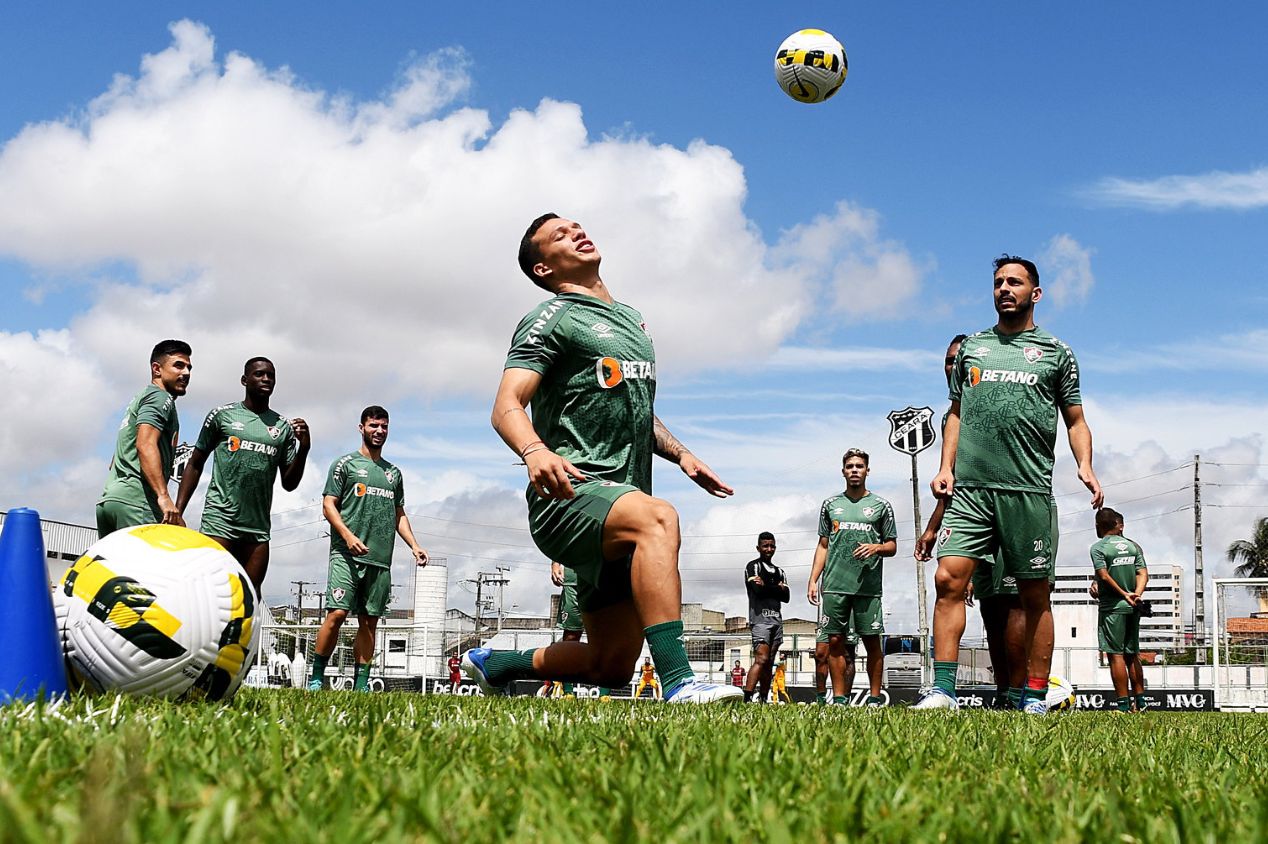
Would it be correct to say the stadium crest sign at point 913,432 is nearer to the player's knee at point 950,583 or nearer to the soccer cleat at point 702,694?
the player's knee at point 950,583

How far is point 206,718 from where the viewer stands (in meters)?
3.27

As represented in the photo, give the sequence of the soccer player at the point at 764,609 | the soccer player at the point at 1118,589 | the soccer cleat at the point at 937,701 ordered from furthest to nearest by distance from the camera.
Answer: the soccer player at the point at 764,609 → the soccer player at the point at 1118,589 → the soccer cleat at the point at 937,701

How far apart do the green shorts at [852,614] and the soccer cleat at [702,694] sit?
7512mm

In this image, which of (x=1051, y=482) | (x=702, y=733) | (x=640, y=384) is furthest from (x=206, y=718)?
(x=1051, y=482)

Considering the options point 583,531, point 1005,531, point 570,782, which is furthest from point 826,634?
point 570,782

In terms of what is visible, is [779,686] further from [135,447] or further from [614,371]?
[614,371]

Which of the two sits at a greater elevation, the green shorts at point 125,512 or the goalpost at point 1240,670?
the green shorts at point 125,512

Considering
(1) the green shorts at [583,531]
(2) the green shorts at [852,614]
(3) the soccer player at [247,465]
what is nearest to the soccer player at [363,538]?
(3) the soccer player at [247,465]

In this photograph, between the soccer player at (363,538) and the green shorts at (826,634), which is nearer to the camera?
the soccer player at (363,538)

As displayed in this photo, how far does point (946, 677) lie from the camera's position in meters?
7.52

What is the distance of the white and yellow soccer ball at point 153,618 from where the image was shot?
412cm

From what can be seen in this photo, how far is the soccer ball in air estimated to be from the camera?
1077cm

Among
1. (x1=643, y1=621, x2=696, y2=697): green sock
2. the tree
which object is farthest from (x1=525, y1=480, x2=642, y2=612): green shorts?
the tree

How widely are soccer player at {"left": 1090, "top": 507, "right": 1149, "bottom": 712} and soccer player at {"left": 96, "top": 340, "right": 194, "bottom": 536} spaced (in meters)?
10.3
